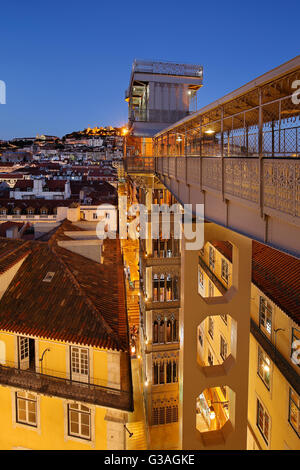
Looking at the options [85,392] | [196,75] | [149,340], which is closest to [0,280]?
[85,392]

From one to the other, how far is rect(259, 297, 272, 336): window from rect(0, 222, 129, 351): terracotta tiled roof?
447cm

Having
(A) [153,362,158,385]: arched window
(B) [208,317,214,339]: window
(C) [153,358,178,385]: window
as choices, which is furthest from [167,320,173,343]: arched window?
(B) [208,317,214,339]: window

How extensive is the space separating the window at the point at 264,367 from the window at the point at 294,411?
1.65 m

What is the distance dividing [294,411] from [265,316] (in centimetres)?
292

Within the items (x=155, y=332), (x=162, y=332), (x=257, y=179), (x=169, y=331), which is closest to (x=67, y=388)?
(x=155, y=332)

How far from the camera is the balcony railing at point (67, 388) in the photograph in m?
11.3

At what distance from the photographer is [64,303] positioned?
41.8 ft

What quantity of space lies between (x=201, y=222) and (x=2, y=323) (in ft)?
26.8

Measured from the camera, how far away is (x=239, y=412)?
26.8ft

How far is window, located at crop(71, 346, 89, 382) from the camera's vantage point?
11.8 meters

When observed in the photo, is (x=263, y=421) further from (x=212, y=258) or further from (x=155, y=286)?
(x=212, y=258)

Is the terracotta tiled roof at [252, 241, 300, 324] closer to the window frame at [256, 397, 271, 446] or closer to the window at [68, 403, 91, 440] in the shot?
the window frame at [256, 397, 271, 446]

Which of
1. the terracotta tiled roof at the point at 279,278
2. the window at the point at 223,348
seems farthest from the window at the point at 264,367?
the window at the point at 223,348

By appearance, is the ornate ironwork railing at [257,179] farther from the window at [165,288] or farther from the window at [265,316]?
the window at [165,288]
